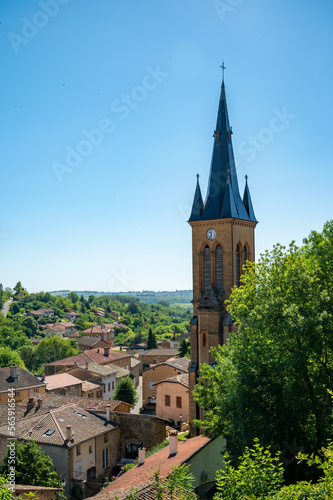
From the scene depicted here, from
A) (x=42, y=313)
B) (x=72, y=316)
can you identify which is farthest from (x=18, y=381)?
(x=72, y=316)

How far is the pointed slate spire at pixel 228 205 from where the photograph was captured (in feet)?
107

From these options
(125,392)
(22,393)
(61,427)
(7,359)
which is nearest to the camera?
(61,427)

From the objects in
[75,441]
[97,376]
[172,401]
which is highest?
[75,441]

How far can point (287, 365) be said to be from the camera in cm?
1563

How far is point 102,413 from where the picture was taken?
113ft

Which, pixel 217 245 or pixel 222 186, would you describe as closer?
pixel 217 245

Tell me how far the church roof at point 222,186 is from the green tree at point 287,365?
1537cm

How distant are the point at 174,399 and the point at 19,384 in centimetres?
1690

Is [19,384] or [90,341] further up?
[19,384]

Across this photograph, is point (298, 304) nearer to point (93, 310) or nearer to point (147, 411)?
point (147, 411)

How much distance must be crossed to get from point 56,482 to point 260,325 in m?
14.1

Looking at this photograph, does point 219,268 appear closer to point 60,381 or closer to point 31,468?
point 31,468

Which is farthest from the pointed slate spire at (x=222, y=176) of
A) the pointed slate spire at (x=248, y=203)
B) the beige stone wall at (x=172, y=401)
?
the beige stone wall at (x=172, y=401)

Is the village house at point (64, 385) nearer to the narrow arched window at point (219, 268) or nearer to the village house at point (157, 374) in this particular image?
the village house at point (157, 374)
